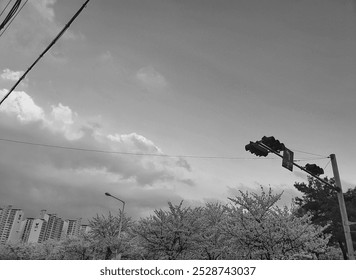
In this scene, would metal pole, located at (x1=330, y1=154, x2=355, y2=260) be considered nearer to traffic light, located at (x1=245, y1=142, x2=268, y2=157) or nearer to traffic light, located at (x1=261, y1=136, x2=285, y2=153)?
traffic light, located at (x1=261, y1=136, x2=285, y2=153)

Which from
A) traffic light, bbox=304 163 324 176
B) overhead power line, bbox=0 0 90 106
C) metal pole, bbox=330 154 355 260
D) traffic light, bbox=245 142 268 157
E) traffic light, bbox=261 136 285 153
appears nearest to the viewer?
overhead power line, bbox=0 0 90 106

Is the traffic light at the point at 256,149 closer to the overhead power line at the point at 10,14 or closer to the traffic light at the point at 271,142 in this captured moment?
the traffic light at the point at 271,142

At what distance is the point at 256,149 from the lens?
899 cm

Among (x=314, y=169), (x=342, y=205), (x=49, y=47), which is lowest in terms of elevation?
(x=342, y=205)

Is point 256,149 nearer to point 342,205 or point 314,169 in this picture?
point 314,169

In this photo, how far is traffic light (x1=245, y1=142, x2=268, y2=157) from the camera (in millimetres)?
8930

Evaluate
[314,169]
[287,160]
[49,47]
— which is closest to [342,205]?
[314,169]

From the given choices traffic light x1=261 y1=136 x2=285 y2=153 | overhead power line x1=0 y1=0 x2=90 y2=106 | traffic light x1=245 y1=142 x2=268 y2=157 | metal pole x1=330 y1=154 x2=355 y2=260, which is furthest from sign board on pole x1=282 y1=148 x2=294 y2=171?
overhead power line x1=0 y1=0 x2=90 y2=106

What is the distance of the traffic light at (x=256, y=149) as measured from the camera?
352 inches

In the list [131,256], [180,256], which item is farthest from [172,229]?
[131,256]

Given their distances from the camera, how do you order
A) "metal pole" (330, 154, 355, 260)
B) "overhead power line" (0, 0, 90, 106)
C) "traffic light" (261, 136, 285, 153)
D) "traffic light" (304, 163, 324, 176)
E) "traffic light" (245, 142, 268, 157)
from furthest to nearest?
"traffic light" (304, 163, 324, 176) → "metal pole" (330, 154, 355, 260) → "traffic light" (261, 136, 285, 153) → "traffic light" (245, 142, 268, 157) → "overhead power line" (0, 0, 90, 106)

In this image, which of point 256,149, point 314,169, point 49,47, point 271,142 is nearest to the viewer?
point 49,47

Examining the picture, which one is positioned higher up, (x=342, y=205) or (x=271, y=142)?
(x=271, y=142)

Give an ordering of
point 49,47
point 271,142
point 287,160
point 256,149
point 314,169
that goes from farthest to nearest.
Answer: point 314,169 → point 287,160 → point 271,142 → point 256,149 → point 49,47
